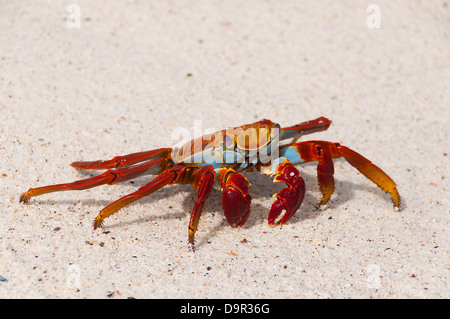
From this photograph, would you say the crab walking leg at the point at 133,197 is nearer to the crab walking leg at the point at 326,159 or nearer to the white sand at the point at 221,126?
the white sand at the point at 221,126

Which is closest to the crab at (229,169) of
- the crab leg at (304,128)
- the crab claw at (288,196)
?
the crab claw at (288,196)

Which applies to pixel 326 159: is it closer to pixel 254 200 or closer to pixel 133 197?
pixel 254 200

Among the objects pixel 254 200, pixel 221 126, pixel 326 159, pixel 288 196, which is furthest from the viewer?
pixel 221 126

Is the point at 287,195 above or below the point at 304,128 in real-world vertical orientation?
below

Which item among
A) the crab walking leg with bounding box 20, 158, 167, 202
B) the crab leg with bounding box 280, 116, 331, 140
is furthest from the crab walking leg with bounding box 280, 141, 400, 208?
the crab walking leg with bounding box 20, 158, 167, 202

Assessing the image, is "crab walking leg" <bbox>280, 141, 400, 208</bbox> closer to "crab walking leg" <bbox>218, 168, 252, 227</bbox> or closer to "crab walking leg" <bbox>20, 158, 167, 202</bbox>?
"crab walking leg" <bbox>218, 168, 252, 227</bbox>

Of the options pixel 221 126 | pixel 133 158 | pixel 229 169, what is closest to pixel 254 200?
pixel 229 169

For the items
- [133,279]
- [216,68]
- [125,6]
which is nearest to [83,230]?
[133,279]

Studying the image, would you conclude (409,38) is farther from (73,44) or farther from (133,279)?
(133,279)
